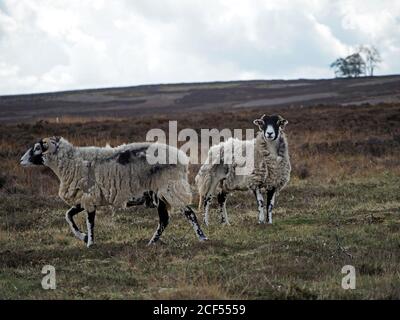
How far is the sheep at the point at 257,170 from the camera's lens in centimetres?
1451

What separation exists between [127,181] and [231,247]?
2.29 metres

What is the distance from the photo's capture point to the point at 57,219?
1503 centimetres

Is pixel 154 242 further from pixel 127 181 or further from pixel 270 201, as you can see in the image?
pixel 270 201

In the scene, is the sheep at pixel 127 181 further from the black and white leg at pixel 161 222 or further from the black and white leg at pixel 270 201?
the black and white leg at pixel 270 201

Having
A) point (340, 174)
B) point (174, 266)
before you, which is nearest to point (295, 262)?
point (174, 266)

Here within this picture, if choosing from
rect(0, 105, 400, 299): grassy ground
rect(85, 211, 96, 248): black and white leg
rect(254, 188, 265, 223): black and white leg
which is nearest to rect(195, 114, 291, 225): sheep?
rect(254, 188, 265, 223): black and white leg

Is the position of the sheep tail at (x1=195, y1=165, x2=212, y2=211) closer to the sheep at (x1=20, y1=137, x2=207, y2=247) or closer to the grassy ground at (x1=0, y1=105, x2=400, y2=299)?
the grassy ground at (x1=0, y1=105, x2=400, y2=299)

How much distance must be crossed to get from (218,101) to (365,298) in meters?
79.3

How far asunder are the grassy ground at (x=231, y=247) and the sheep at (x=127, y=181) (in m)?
0.63

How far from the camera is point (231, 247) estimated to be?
37.2 ft

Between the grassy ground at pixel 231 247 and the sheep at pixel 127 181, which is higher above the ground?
the sheep at pixel 127 181

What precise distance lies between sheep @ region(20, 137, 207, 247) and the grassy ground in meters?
0.63

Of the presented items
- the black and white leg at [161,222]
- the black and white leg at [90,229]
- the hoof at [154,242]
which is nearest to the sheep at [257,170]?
the black and white leg at [161,222]

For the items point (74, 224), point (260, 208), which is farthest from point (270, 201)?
point (74, 224)
